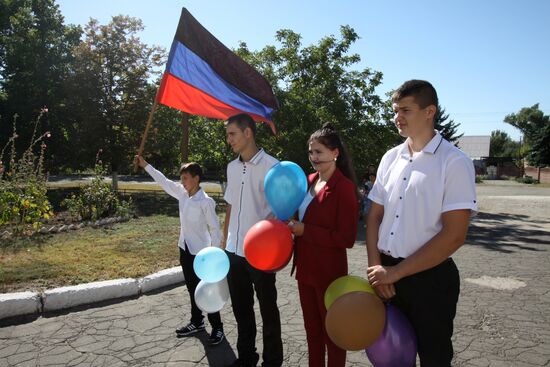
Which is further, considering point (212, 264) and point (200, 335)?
point (200, 335)

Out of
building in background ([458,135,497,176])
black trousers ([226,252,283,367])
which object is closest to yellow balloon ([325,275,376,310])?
black trousers ([226,252,283,367])

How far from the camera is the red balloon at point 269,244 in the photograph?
265cm

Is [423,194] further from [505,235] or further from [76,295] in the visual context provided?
[505,235]

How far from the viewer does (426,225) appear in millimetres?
2150

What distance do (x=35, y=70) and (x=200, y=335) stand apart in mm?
21140

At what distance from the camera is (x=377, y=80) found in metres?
13.8

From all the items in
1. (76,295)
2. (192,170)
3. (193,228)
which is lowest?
(76,295)

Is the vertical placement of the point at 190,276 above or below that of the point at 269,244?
below

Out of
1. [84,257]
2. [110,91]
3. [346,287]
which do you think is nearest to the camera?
[346,287]

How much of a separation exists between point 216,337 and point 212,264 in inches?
39.8

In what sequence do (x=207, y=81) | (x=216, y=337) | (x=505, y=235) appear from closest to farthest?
(x=216, y=337)
(x=207, y=81)
(x=505, y=235)

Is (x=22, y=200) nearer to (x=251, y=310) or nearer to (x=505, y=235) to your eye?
(x=251, y=310)

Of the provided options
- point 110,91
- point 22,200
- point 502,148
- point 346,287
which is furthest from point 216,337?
point 502,148

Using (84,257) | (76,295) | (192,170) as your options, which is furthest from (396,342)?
(84,257)
